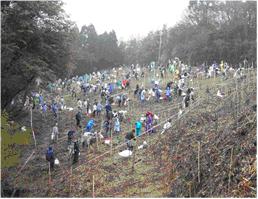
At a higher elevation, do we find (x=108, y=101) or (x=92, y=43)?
(x=92, y=43)

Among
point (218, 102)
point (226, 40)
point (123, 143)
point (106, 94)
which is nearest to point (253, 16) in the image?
point (226, 40)

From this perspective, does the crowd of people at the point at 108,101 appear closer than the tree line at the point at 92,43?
Yes

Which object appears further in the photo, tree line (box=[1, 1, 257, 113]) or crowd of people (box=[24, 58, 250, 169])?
tree line (box=[1, 1, 257, 113])

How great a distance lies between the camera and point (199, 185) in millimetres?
14648

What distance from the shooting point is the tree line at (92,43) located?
26406 mm

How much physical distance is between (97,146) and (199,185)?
27.4 ft

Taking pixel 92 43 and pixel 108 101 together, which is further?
pixel 92 43

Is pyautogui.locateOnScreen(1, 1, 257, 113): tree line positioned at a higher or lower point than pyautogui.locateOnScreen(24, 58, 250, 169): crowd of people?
higher

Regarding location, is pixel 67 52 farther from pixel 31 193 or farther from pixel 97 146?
pixel 31 193

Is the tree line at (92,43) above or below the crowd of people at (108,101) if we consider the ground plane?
above

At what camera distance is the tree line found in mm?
26406

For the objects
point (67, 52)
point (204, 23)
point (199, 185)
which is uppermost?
point (204, 23)

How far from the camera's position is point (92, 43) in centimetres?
6544

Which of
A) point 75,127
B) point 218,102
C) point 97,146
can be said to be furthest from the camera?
point 75,127
